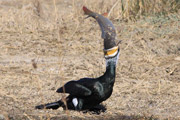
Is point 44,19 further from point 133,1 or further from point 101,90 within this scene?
point 101,90

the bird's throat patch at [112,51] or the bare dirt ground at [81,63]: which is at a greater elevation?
the bird's throat patch at [112,51]

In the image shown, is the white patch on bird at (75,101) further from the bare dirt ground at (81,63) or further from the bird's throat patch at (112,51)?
the bird's throat patch at (112,51)

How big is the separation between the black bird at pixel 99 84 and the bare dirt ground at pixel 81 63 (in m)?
0.16

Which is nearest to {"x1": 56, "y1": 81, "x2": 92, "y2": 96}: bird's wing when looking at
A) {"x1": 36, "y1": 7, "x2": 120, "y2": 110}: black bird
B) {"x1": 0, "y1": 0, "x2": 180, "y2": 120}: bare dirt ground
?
{"x1": 36, "y1": 7, "x2": 120, "y2": 110}: black bird

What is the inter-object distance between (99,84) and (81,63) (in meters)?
2.30

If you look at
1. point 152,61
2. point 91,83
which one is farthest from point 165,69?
point 91,83

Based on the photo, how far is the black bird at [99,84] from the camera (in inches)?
183

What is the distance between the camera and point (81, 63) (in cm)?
703

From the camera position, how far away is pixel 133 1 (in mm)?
9195

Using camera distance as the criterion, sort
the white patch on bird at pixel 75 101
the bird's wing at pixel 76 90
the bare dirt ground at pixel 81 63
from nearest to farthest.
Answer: the bird's wing at pixel 76 90, the white patch on bird at pixel 75 101, the bare dirt ground at pixel 81 63

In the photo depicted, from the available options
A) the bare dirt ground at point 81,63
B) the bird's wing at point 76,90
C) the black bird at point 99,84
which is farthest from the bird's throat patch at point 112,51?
the bare dirt ground at point 81,63

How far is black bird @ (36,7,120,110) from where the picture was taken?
15.3 ft

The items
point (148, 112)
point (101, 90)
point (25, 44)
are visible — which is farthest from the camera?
point (25, 44)

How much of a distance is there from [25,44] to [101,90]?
11.5 feet
